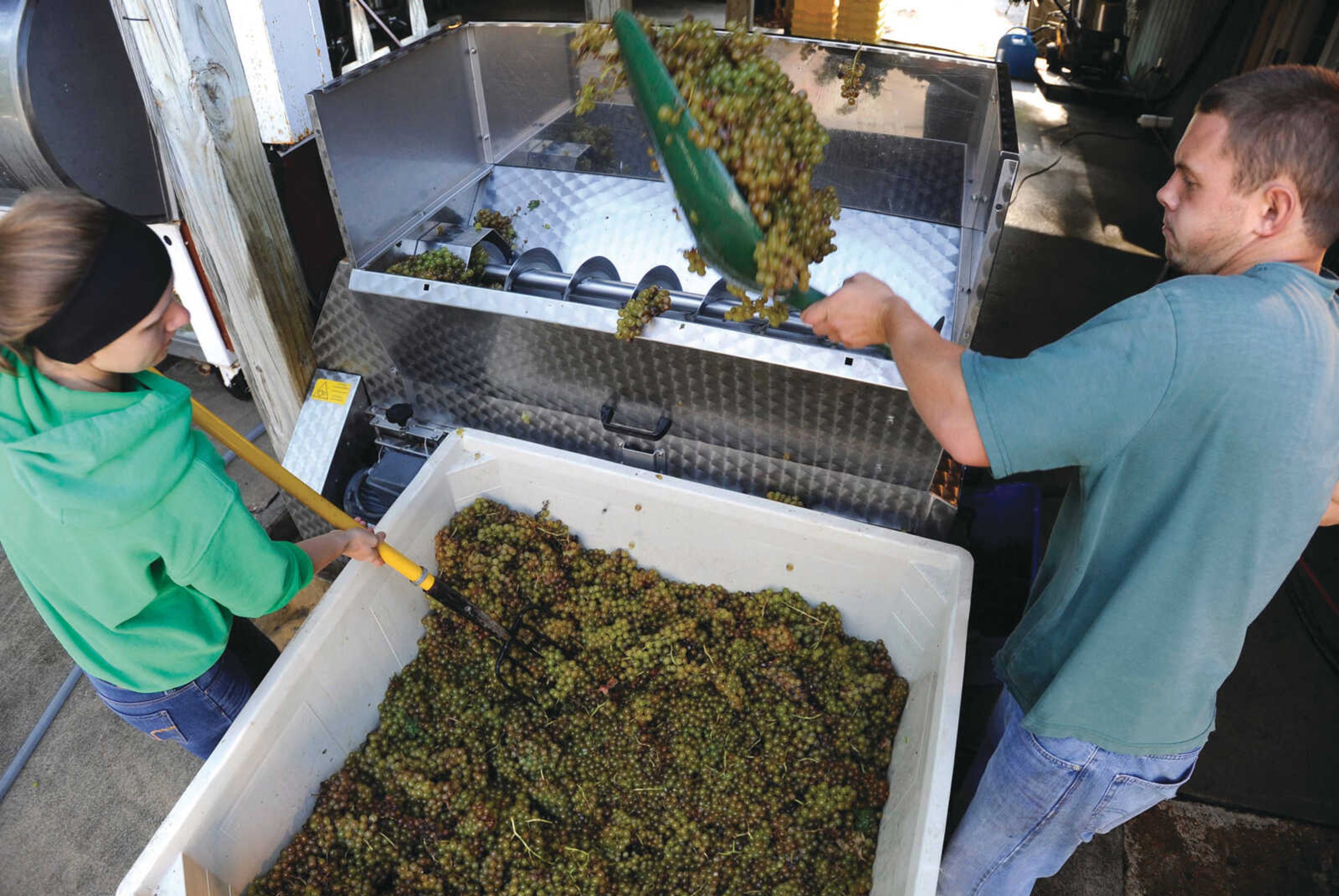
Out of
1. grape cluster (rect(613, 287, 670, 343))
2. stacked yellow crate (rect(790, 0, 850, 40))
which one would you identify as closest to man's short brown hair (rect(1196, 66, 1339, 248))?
grape cluster (rect(613, 287, 670, 343))

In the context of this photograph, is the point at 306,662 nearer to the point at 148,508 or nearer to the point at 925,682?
the point at 148,508

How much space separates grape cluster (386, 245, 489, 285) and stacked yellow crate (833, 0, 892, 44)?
2.81 meters

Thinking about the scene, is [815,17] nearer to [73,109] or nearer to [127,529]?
[73,109]

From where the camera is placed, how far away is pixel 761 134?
4.80 feet

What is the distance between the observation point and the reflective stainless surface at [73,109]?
7.72 feet

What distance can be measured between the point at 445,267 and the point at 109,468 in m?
1.24

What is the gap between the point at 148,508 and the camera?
138cm

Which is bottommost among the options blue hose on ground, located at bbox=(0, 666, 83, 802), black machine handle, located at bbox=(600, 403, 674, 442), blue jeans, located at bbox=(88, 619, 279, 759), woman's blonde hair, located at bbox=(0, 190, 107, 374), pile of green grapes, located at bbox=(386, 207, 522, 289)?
blue hose on ground, located at bbox=(0, 666, 83, 802)

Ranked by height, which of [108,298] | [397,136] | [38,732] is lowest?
[38,732]

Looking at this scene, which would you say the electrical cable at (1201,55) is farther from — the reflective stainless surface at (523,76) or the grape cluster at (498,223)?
the grape cluster at (498,223)

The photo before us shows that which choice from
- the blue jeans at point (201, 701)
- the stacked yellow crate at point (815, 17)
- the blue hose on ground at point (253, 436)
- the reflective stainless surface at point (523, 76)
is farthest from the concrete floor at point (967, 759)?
the stacked yellow crate at point (815, 17)

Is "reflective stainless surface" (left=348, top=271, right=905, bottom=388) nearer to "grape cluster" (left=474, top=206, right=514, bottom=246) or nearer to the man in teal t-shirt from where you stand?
the man in teal t-shirt

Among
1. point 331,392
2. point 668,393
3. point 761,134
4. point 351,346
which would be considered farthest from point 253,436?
point 761,134

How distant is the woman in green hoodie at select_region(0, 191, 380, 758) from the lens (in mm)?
1279
